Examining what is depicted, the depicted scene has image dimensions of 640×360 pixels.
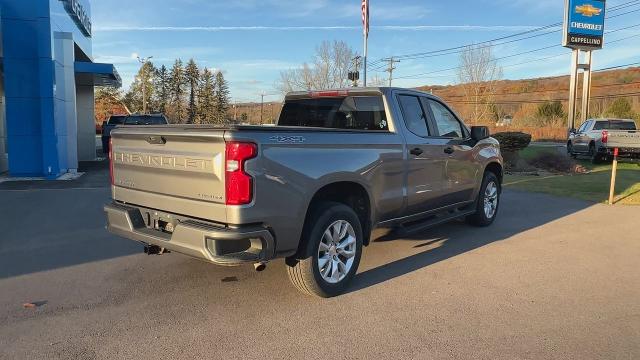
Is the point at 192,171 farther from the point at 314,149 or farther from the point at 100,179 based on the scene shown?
the point at 100,179

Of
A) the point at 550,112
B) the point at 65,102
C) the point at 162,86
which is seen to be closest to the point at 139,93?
the point at 162,86

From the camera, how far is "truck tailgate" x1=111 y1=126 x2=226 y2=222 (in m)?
4.05

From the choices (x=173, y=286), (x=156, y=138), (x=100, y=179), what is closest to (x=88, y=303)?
(x=173, y=286)

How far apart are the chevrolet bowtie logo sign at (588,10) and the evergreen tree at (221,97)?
6130 cm

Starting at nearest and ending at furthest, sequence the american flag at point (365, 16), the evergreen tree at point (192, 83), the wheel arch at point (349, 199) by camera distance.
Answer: the wheel arch at point (349, 199)
the american flag at point (365, 16)
the evergreen tree at point (192, 83)

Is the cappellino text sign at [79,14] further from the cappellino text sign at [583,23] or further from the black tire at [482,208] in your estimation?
the cappellino text sign at [583,23]

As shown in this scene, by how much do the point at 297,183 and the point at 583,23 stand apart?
874 inches

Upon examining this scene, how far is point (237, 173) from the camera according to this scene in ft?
12.9

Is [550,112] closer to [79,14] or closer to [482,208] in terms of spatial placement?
[79,14]

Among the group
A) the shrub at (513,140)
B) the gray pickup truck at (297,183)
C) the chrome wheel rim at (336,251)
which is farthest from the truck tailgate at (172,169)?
the shrub at (513,140)

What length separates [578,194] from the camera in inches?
456

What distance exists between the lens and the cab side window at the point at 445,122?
21.7 feet

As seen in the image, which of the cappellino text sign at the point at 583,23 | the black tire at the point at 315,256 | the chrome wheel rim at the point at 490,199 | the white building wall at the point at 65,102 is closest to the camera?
the black tire at the point at 315,256

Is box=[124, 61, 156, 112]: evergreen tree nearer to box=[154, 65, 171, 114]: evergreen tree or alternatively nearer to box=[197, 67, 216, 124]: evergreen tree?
box=[154, 65, 171, 114]: evergreen tree
